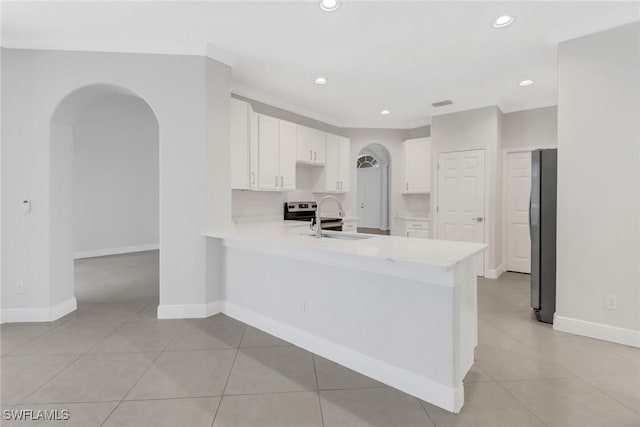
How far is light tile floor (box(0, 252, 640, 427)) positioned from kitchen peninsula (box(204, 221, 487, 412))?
129 millimetres

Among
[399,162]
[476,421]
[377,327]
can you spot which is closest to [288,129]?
[399,162]

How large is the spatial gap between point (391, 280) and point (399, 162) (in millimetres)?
4500

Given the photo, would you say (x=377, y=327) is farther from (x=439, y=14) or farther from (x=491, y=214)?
(x=491, y=214)

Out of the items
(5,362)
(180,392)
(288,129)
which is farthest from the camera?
(288,129)

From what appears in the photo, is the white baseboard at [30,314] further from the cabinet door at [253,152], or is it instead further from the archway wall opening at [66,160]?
the cabinet door at [253,152]

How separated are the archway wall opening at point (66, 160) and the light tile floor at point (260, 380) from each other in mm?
428

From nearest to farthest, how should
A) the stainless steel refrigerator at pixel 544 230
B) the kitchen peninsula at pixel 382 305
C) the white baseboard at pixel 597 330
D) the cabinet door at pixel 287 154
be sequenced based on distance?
the kitchen peninsula at pixel 382 305 → the white baseboard at pixel 597 330 → the stainless steel refrigerator at pixel 544 230 → the cabinet door at pixel 287 154

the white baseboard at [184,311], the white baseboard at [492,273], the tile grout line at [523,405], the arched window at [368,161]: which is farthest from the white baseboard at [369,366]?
the arched window at [368,161]

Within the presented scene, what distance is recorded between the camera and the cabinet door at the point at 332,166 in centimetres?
537

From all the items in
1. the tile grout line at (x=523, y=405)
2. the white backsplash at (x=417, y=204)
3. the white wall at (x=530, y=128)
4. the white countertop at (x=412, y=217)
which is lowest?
the tile grout line at (x=523, y=405)

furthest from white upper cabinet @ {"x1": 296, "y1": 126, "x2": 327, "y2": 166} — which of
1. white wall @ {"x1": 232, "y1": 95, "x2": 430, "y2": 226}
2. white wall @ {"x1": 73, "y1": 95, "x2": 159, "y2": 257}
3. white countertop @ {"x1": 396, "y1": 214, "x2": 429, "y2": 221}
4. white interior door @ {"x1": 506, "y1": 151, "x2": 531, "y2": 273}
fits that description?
white wall @ {"x1": 73, "y1": 95, "x2": 159, "y2": 257}

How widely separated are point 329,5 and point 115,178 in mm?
6422

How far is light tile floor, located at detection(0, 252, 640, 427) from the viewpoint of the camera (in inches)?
67.7

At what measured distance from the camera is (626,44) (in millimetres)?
2611
